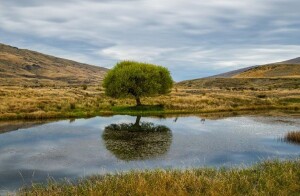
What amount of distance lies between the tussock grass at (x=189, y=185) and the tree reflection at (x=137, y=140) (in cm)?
1145

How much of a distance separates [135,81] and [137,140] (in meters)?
33.0

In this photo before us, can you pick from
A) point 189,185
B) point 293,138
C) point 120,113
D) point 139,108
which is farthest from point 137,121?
point 189,185

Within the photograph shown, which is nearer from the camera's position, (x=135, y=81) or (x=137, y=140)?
(x=137, y=140)

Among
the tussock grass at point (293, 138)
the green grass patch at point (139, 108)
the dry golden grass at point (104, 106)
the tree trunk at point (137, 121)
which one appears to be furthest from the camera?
the green grass patch at point (139, 108)

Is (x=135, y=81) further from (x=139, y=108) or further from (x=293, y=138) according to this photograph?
(x=293, y=138)

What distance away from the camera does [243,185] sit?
22391 mm

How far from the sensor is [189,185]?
2228 cm

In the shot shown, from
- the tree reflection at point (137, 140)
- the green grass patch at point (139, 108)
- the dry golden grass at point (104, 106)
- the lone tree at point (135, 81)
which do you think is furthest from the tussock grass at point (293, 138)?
the lone tree at point (135, 81)

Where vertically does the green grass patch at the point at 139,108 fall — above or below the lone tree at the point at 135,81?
below

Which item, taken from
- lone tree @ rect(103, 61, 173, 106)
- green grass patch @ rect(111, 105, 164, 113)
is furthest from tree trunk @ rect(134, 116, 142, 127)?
lone tree @ rect(103, 61, 173, 106)

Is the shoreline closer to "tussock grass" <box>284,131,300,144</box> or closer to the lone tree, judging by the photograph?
the lone tree

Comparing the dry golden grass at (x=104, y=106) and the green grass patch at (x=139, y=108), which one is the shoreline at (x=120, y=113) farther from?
the green grass patch at (x=139, y=108)

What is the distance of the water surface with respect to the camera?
31.4 meters

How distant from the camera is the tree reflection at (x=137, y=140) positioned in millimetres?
36781
